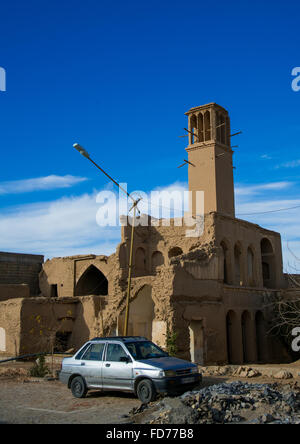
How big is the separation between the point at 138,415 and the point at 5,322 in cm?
1921

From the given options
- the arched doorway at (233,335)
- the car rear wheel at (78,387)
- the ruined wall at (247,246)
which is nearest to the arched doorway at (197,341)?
the arched doorway at (233,335)

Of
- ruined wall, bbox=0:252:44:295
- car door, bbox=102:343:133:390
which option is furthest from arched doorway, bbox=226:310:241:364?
ruined wall, bbox=0:252:44:295

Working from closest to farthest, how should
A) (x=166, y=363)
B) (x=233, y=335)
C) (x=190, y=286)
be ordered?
(x=166, y=363), (x=190, y=286), (x=233, y=335)

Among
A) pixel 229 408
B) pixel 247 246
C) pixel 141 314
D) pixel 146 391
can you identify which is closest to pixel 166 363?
pixel 146 391

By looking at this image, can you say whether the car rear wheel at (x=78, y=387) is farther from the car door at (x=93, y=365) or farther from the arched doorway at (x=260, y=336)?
the arched doorway at (x=260, y=336)

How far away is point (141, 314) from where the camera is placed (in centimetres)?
2872

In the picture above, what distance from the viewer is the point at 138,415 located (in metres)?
8.71

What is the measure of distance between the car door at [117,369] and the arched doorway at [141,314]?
16.9 meters

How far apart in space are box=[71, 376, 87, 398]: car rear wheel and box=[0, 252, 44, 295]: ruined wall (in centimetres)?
2494

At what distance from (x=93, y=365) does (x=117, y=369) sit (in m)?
0.82

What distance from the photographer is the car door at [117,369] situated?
10.5 meters

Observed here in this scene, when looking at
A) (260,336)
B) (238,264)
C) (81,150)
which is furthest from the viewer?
(238,264)

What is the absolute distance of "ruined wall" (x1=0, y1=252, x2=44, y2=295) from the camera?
3531 centimetres

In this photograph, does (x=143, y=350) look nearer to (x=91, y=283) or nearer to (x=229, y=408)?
(x=229, y=408)
